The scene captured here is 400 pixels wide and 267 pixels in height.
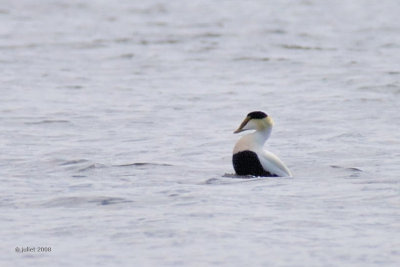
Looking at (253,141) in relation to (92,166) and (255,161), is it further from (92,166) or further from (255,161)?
(92,166)

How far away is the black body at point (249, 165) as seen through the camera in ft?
41.7

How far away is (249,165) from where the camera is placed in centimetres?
1271

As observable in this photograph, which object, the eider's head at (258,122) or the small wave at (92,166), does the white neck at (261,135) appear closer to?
the eider's head at (258,122)

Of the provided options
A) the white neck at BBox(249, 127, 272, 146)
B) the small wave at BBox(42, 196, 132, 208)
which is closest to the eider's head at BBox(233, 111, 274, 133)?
the white neck at BBox(249, 127, 272, 146)

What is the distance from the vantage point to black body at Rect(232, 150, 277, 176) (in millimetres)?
12711

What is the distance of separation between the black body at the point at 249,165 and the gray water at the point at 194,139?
97mm

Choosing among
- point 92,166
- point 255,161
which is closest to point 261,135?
point 255,161

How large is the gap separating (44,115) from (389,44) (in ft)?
38.3

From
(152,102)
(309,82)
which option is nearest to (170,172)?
(152,102)

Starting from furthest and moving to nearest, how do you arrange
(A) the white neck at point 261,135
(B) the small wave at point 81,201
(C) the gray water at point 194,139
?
(A) the white neck at point 261,135 → (B) the small wave at point 81,201 → (C) the gray water at point 194,139

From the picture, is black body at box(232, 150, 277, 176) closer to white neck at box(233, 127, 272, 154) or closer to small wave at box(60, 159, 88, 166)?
white neck at box(233, 127, 272, 154)

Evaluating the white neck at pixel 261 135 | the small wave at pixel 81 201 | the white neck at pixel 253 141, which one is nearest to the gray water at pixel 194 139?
the small wave at pixel 81 201

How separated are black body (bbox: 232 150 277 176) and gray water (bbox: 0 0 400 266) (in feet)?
0.32

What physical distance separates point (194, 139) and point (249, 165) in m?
3.29
